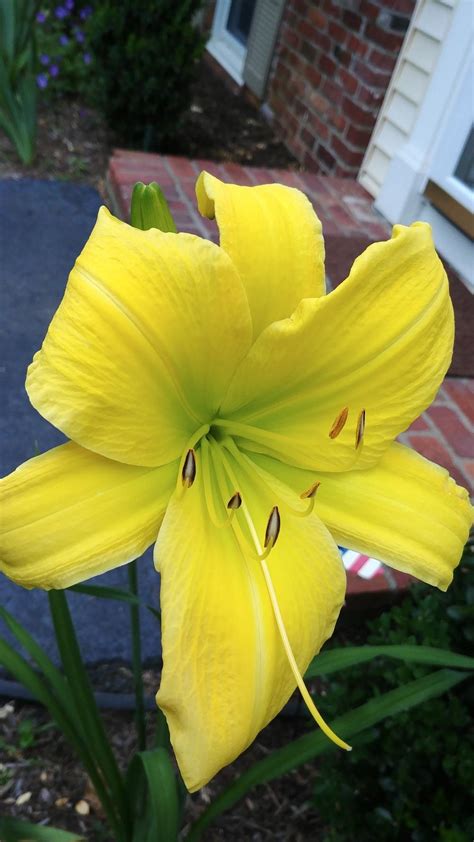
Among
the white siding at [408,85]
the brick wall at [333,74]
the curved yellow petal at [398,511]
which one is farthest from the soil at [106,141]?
the curved yellow petal at [398,511]

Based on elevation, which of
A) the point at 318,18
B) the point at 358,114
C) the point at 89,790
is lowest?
the point at 89,790

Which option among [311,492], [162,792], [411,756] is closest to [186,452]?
[311,492]

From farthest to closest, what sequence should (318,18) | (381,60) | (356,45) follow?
(318,18), (356,45), (381,60)

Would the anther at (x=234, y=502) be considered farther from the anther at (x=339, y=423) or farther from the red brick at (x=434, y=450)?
the red brick at (x=434, y=450)

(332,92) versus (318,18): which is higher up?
(318,18)

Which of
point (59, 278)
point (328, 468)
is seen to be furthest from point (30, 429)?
point (328, 468)

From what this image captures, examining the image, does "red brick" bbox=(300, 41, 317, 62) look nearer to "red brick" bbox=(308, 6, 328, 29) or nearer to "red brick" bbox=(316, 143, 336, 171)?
"red brick" bbox=(308, 6, 328, 29)

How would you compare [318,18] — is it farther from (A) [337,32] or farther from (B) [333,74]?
(B) [333,74]
